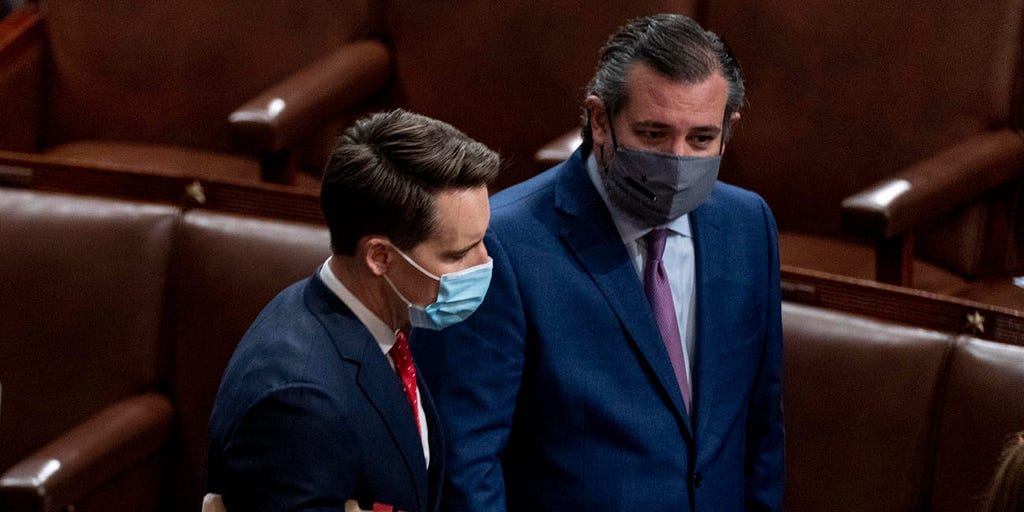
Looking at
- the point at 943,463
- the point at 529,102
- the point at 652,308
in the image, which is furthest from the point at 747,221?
the point at 529,102

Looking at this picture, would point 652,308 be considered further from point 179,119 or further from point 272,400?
point 179,119

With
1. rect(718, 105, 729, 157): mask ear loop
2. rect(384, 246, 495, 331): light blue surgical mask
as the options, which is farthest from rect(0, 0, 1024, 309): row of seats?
rect(384, 246, 495, 331): light blue surgical mask

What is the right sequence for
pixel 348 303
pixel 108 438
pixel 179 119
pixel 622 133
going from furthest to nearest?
1. pixel 179 119
2. pixel 108 438
3. pixel 622 133
4. pixel 348 303

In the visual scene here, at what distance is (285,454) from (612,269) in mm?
274

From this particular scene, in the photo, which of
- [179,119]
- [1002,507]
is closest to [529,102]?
[179,119]

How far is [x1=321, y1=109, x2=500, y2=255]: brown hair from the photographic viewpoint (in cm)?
68

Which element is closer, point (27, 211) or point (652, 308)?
point (652, 308)

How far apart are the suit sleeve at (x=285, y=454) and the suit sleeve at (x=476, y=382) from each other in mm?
158

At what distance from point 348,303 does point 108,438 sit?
0.50m

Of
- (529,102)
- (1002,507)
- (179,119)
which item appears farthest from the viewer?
(179,119)

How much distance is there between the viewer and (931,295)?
0.98 m

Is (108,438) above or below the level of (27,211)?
below

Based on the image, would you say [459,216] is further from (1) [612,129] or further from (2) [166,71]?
(2) [166,71]

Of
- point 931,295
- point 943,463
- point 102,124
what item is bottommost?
point 943,463
